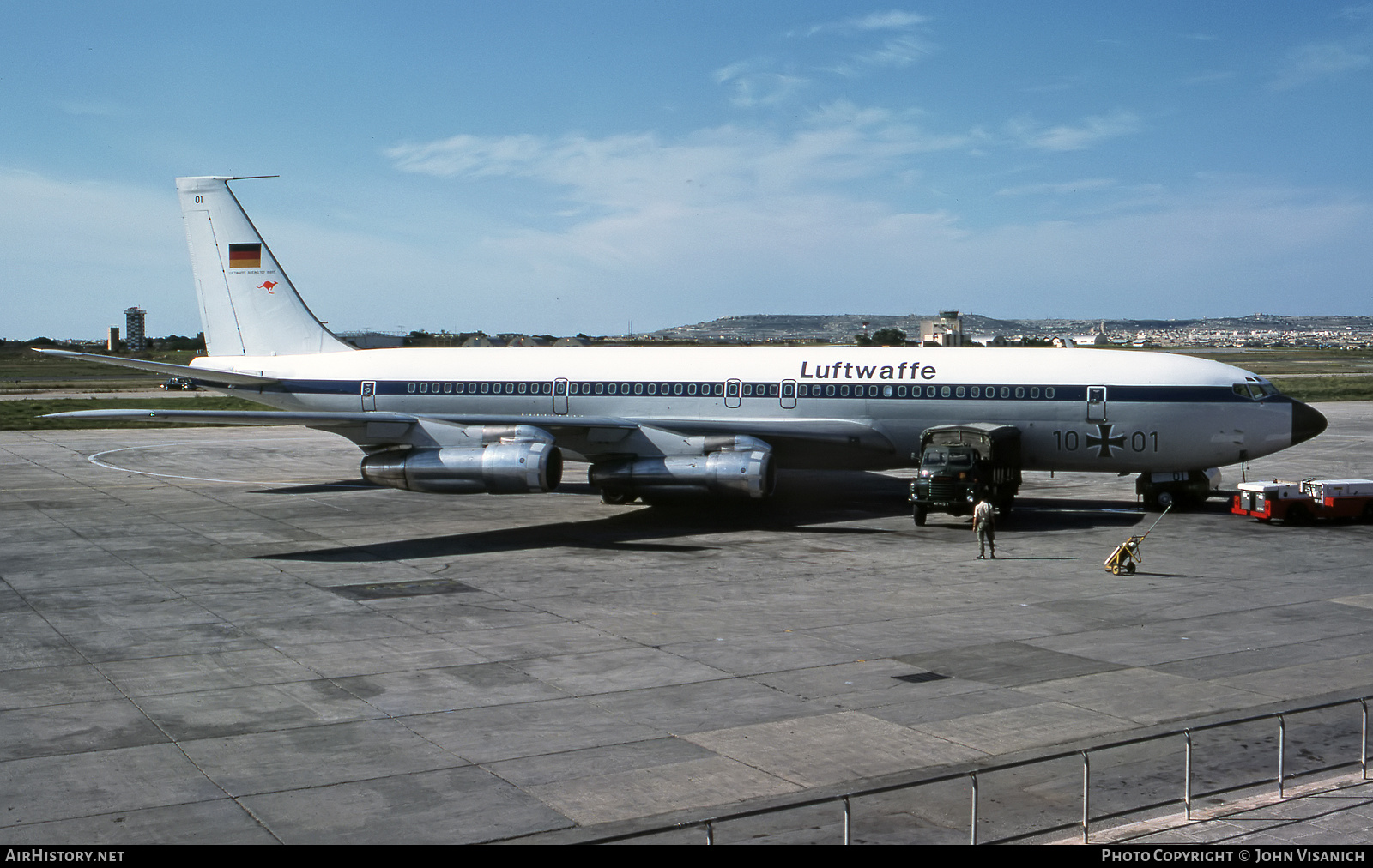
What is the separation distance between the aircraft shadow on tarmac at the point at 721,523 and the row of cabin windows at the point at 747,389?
149 inches

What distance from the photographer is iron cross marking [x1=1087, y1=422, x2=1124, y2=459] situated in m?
34.4

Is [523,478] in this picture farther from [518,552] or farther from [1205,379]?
[1205,379]

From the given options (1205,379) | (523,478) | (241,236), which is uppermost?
(241,236)

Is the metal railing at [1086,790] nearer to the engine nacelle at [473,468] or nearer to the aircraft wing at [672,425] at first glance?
the engine nacelle at [473,468]

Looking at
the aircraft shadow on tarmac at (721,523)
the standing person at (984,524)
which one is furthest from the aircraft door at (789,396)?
the standing person at (984,524)

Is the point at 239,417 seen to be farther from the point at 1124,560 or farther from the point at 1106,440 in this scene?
the point at 1106,440

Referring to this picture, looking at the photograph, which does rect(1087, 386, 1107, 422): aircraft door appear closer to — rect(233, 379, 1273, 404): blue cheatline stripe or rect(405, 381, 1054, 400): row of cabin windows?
rect(233, 379, 1273, 404): blue cheatline stripe

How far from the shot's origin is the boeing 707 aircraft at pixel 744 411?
32969 mm

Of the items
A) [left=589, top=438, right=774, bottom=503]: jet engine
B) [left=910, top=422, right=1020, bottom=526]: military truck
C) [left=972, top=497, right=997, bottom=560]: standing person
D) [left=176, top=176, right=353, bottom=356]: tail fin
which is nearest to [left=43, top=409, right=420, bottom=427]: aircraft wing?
[left=589, top=438, right=774, bottom=503]: jet engine

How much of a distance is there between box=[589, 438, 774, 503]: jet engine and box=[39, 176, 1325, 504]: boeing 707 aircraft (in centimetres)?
6

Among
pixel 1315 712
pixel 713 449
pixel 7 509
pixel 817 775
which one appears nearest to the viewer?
pixel 817 775
